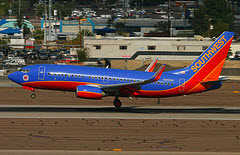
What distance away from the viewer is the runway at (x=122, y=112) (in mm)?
39562

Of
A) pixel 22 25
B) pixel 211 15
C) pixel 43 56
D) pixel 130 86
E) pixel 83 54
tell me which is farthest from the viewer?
pixel 22 25

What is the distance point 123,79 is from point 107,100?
32.7 ft

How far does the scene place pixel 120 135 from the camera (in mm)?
32594

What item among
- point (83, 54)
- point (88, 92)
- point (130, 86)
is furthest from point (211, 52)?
point (83, 54)

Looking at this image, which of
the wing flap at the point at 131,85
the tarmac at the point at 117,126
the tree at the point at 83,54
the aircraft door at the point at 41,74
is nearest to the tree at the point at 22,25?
the tree at the point at 83,54

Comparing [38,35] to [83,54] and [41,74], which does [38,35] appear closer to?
[83,54]

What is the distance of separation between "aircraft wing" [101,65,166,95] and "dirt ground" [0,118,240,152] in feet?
12.4

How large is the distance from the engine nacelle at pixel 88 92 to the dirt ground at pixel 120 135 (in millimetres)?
2934

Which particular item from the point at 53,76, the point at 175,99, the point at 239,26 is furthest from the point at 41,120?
the point at 239,26

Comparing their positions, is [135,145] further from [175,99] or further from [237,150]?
[175,99]

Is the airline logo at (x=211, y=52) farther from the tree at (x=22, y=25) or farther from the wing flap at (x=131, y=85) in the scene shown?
the tree at (x=22, y=25)

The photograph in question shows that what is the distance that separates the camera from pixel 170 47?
9625 cm

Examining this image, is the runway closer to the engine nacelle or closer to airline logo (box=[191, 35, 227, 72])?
the engine nacelle

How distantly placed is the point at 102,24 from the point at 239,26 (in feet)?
192
